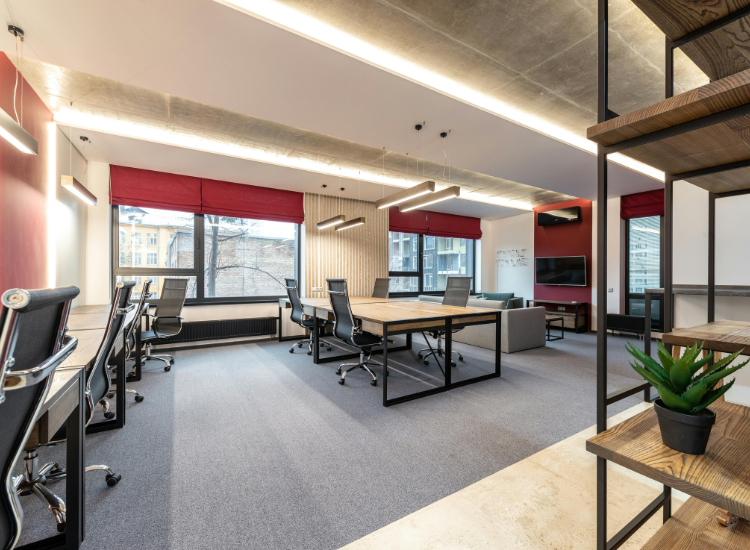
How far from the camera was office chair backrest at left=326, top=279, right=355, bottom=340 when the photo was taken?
352 cm

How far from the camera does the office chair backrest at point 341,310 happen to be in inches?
139

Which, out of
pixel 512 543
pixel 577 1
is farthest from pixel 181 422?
pixel 577 1

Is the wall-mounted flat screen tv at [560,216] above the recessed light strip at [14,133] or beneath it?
above

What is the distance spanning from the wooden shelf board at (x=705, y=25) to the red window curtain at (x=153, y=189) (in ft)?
19.5

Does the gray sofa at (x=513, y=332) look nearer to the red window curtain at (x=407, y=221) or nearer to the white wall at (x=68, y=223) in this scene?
the red window curtain at (x=407, y=221)

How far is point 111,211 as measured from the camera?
16.6 ft

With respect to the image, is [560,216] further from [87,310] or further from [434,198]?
Answer: [87,310]

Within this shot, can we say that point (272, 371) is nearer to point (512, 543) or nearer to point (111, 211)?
point (512, 543)

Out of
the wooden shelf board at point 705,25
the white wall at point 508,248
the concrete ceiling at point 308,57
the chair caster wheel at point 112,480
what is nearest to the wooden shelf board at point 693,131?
the wooden shelf board at point 705,25

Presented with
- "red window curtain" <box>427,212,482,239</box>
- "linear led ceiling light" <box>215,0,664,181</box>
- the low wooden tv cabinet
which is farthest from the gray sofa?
"red window curtain" <box>427,212,482,239</box>

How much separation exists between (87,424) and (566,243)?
850cm

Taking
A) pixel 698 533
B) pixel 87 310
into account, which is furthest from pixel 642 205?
pixel 87 310

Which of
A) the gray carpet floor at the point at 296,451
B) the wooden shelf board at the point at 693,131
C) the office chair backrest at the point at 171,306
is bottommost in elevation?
the gray carpet floor at the point at 296,451

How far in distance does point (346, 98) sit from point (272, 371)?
10.5 feet
